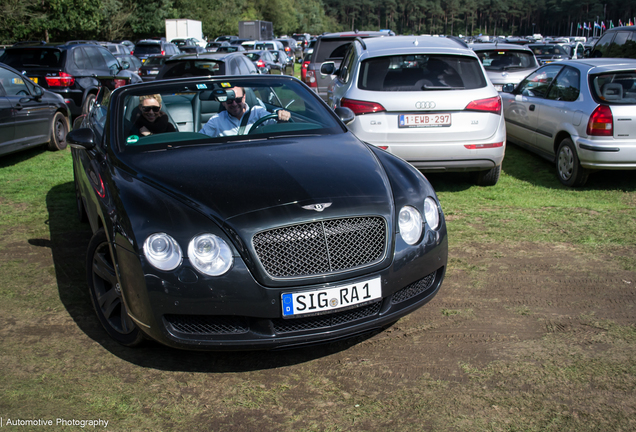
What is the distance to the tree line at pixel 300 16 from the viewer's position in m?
40.8

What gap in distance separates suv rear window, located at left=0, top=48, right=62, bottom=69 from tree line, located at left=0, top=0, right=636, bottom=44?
24.6 meters

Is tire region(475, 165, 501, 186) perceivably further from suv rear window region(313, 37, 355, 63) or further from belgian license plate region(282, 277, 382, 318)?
suv rear window region(313, 37, 355, 63)

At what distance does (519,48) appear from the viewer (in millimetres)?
12320

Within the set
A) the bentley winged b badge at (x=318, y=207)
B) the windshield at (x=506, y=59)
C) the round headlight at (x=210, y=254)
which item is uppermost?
the windshield at (x=506, y=59)

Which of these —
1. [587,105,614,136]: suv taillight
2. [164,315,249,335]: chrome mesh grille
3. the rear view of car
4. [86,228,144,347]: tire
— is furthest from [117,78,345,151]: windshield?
the rear view of car

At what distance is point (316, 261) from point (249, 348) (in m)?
0.56

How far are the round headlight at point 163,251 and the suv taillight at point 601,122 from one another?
18.3ft

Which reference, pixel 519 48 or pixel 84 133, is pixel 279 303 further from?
pixel 519 48

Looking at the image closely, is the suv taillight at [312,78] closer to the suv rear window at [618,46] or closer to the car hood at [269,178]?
the suv rear window at [618,46]

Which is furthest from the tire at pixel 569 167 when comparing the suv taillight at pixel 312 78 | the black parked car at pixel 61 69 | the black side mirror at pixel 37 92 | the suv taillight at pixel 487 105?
the black parked car at pixel 61 69

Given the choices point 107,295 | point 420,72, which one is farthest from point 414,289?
point 420,72

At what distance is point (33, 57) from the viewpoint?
1246 centimetres

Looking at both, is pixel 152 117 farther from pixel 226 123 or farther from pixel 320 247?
pixel 320 247

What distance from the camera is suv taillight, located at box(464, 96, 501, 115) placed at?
6469 mm
